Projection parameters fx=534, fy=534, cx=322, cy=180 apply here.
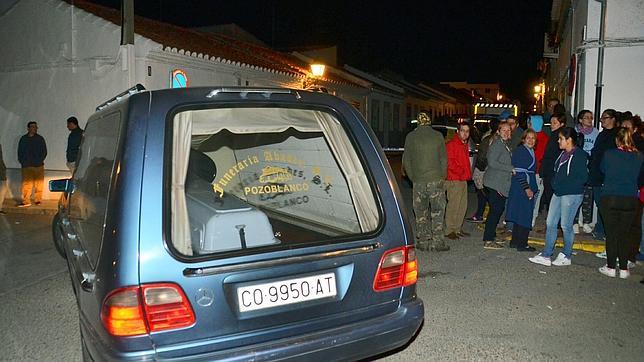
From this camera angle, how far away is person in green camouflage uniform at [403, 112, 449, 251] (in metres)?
6.58

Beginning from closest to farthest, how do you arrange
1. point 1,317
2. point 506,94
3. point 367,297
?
point 367,297 → point 1,317 → point 506,94

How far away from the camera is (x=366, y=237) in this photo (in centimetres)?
295

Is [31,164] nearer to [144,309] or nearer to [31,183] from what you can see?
[31,183]

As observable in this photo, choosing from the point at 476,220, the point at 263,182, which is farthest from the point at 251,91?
the point at 476,220

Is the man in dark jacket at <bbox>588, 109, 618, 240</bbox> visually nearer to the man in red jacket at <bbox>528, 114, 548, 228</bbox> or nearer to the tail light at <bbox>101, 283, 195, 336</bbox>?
the man in red jacket at <bbox>528, 114, 548, 228</bbox>

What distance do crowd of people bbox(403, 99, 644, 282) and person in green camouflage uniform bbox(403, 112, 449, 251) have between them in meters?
0.01

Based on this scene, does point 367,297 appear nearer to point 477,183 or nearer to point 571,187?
point 571,187

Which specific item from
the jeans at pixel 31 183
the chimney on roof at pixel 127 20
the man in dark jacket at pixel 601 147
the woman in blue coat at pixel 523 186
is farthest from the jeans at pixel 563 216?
the jeans at pixel 31 183

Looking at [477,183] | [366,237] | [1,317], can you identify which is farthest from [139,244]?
[477,183]

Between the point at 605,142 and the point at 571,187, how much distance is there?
1.04 metres

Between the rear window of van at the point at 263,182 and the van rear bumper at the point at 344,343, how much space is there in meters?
0.48

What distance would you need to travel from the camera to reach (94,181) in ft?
11.4

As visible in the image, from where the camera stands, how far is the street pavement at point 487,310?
4004mm

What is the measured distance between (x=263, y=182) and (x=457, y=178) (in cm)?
464
